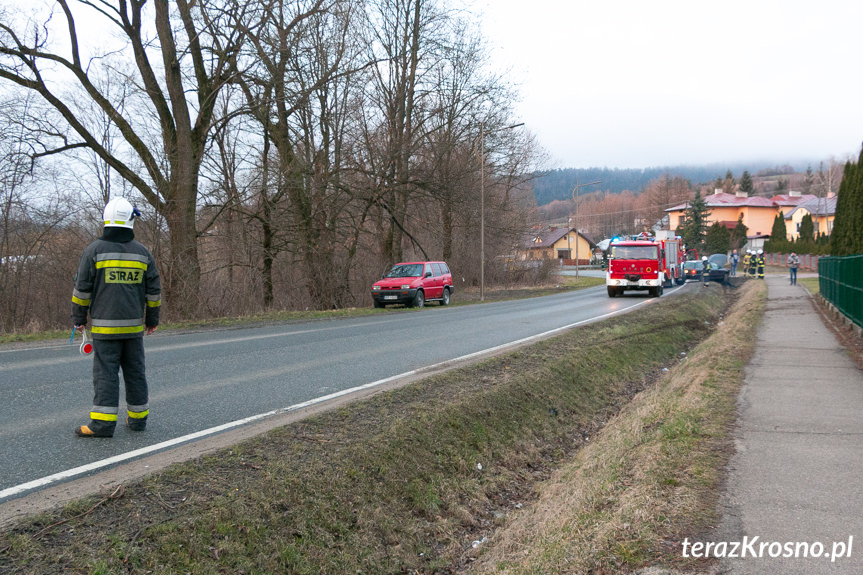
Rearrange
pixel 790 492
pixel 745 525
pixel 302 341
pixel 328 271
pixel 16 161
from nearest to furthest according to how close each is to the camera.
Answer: pixel 745 525 < pixel 790 492 < pixel 302 341 < pixel 16 161 < pixel 328 271

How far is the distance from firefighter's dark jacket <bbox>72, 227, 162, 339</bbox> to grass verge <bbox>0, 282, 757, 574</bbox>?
1.38m

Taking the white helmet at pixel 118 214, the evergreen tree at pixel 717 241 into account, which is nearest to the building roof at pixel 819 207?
the evergreen tree at pixel 717 241

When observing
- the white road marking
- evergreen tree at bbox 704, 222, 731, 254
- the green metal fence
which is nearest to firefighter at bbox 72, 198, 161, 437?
the white road marking

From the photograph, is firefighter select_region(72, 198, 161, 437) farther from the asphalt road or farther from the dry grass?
the dry grass

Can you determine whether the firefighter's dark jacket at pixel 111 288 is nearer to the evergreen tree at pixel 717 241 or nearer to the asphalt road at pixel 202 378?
the asphalt road at pixel 202 378

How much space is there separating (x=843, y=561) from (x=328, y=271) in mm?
24893

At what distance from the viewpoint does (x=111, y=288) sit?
5.40 m

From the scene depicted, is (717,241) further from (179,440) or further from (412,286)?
(179,440)

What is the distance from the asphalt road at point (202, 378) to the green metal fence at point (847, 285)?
621 cm

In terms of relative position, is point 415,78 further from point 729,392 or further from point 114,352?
point 114,352

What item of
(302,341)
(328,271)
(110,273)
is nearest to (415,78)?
(328,271)

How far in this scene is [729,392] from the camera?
28.3 feet

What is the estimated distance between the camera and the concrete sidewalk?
3.82 m

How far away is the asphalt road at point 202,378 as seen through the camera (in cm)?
510
